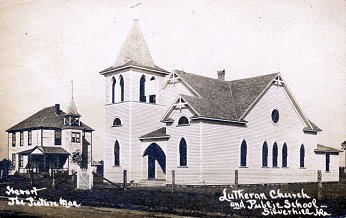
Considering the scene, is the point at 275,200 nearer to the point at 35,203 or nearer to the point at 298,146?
the point at 35,203

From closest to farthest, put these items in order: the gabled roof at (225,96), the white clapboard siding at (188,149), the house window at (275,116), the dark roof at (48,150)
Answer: the white clapboard siding at (188,149) < the gabled roof at (225,96) < the house window at (275,116) < the dark roof at (48,150)

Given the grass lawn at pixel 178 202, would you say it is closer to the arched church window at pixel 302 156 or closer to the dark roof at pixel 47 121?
the arched church window at pixel 302 156

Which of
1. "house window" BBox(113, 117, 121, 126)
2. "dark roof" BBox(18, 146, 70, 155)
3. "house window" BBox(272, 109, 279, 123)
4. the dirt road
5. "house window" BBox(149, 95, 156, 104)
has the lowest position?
the dirt road

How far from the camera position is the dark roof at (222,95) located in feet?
63.8

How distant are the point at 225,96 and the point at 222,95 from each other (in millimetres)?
178

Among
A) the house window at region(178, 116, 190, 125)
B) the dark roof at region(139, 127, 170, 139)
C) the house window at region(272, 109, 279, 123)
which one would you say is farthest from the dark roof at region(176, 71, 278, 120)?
the dark roof at region(139, 127, 170, 139)

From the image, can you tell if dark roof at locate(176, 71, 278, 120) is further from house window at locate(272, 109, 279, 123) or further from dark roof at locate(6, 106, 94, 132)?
dark roof at locate(6, 106, 94, 132)

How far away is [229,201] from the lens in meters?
12.4

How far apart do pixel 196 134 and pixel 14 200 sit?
745cm

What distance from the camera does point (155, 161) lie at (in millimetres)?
21875

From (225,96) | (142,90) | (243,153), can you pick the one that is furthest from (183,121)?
(142,90)

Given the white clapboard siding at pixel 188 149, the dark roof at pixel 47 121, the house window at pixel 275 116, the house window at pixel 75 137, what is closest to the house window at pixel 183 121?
the white clapboard siding at pixel 188 149

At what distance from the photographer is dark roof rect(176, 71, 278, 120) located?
1944 cm

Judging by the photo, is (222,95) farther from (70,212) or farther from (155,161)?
(70,212)
